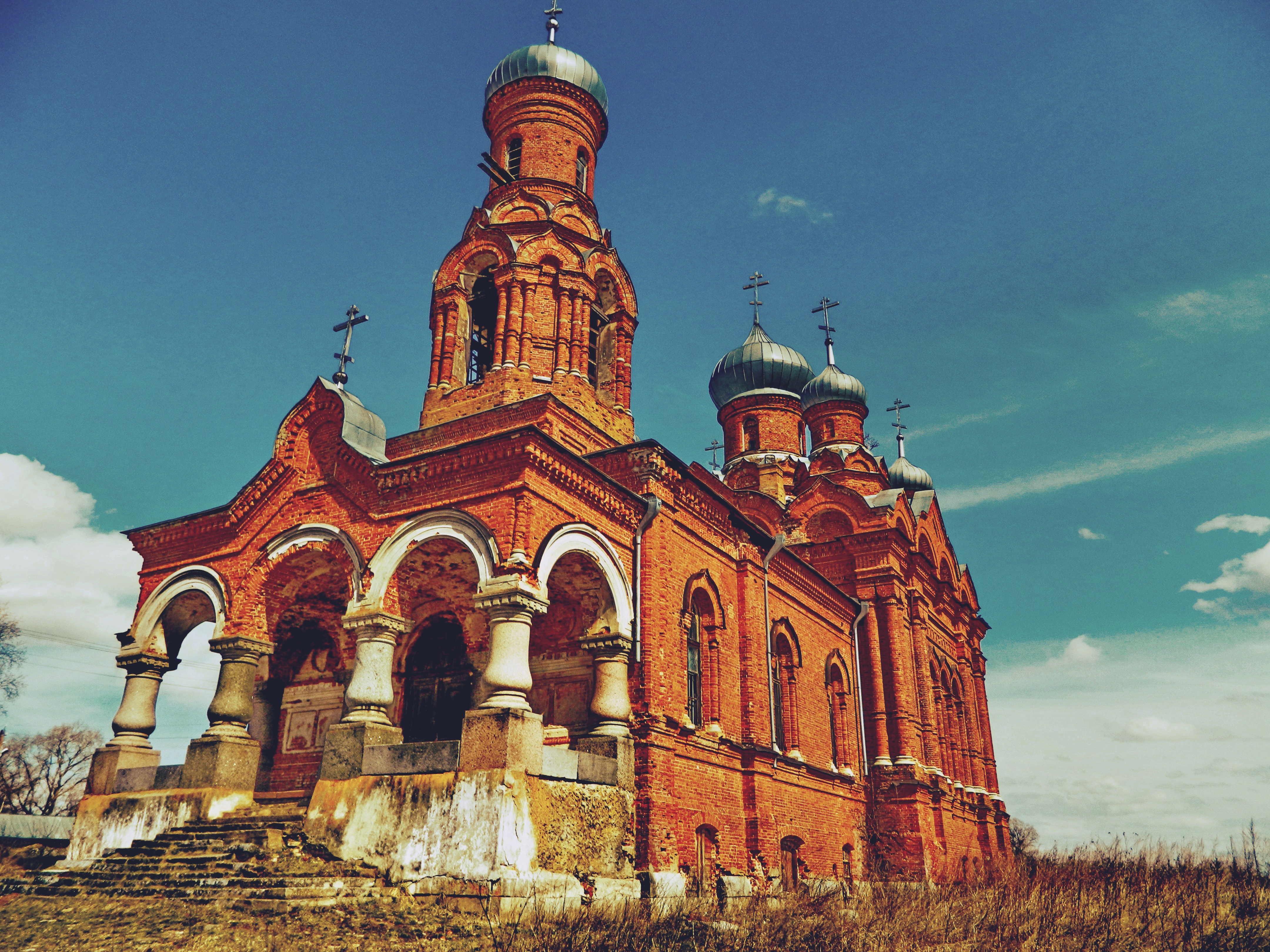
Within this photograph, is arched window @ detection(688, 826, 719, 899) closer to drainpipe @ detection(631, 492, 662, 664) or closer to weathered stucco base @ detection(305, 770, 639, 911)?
weathered stucco base @ detection(305, 770, 639, 911)

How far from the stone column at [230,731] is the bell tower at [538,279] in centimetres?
459

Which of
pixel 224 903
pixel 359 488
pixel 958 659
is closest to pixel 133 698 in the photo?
pixel 359 488

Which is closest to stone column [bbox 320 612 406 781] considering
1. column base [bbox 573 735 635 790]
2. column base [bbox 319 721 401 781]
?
column base [bbox 319 721 401 781]

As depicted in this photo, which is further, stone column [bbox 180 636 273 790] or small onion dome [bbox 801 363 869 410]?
small onion dome [bbox 801 363 869 410]

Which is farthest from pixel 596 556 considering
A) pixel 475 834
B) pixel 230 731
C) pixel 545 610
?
pixel 230 731

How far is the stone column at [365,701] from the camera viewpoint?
975 centimetres

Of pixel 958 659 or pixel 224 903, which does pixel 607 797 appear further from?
pixel 958 659

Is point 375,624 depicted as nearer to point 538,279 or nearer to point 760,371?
point 538,279

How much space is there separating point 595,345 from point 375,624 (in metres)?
7.24

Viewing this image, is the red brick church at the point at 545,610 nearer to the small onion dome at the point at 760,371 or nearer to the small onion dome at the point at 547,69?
the small onion dome at the point at 547,69

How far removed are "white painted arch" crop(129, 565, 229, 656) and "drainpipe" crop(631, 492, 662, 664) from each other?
5471mm

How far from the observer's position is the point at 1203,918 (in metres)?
10.3

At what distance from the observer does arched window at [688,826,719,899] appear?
1120 centimetres

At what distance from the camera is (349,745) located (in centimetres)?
980
